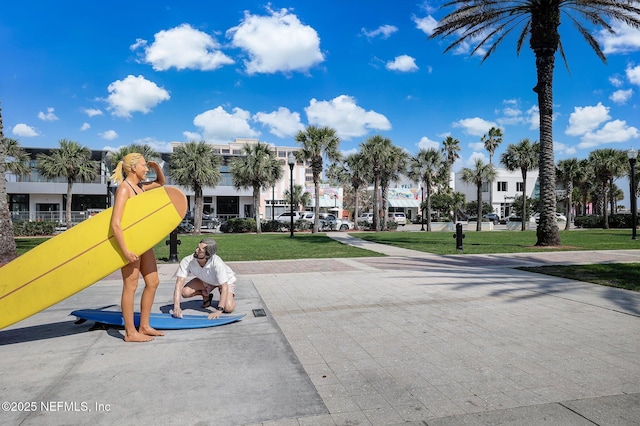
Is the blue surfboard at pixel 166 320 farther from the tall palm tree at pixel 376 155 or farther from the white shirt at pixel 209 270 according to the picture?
the tall palm tree at pixel 376 155

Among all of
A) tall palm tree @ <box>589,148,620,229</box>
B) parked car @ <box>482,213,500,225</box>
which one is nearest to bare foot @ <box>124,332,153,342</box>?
tall palm tree @ <box>589,148,620,229</box>

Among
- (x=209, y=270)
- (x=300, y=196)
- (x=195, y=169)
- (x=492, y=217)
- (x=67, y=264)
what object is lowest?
(x=492, y=217)

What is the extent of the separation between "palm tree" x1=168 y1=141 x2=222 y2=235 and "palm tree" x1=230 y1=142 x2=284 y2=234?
→ 6.57 feet

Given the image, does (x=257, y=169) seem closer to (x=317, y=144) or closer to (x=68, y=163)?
(x=317, y=144)

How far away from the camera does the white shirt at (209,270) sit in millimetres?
5512

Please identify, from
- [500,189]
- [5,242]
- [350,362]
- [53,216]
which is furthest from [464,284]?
[500,189]

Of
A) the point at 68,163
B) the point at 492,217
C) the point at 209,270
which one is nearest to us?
the point at 209,270

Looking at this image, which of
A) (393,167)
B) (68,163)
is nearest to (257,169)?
(393,167)

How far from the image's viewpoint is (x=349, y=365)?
3.85 meters

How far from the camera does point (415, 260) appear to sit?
1276 cm

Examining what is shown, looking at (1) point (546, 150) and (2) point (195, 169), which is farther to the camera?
(2) point (195, 169)

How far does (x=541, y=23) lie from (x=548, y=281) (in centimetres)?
1242

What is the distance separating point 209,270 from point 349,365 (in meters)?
2.51

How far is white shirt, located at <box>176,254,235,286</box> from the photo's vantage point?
5.51 metres
